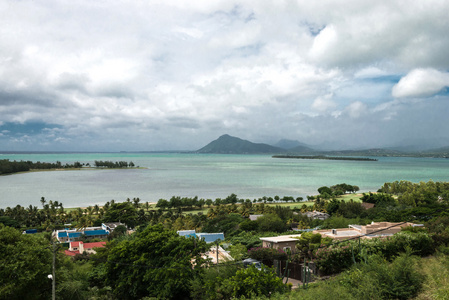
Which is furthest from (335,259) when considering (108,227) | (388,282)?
(108,227)

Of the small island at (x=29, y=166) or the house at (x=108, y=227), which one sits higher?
the small island at (x=29, y=166)

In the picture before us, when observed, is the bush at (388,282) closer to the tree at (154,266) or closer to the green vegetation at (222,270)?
the green vegetation at (222,270)

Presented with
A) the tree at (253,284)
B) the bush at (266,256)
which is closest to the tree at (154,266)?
the bush at (266,256)

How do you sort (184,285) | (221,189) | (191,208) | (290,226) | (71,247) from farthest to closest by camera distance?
1. (221,189)
2. (191,208)
3. (290,226)
4. (71,247)
5. (184,285)

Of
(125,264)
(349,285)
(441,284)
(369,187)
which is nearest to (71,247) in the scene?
(125,264)

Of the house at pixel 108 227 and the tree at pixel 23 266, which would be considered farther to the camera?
the house at pixel 108 227

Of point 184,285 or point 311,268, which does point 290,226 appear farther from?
point 184,285
